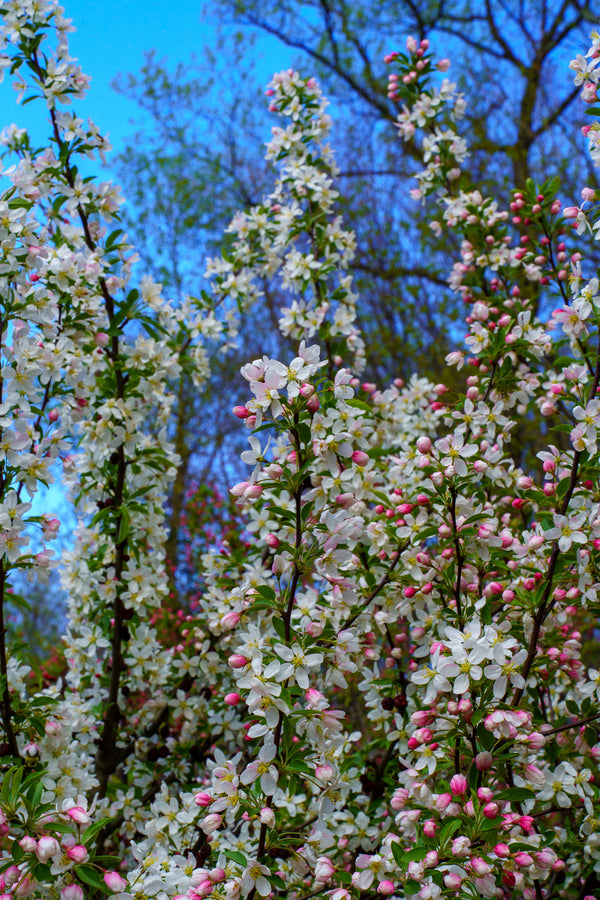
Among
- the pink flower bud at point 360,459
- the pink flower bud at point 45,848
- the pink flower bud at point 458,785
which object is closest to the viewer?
the pink flower bud at point 45,848

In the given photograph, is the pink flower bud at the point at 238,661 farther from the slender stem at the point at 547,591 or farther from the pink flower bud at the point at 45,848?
the slender stem at the point at 547,591

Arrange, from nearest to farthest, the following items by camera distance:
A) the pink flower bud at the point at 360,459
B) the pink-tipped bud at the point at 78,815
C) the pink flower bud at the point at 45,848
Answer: the pink flower bud at the point at 45,848 < the pink-tipped bud at the point at 78,815 < the pink flower bud at the point at 360,459

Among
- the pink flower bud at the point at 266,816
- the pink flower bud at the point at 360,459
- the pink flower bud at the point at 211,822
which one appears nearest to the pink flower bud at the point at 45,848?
the pink flower bud at the point at 211,822

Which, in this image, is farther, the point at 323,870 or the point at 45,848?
the point at 323,870

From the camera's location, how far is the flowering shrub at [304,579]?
185cm

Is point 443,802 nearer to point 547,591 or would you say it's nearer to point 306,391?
point 547,591

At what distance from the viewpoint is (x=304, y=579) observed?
2.98m

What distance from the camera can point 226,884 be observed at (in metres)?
1.83

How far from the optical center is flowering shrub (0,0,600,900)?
1.85 metres

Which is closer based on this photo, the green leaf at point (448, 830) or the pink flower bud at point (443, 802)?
the green leaf at point (448, 830)

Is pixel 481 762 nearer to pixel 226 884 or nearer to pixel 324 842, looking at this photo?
pixel 324 842

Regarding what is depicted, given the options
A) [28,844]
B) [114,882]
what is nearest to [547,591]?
[114,882]

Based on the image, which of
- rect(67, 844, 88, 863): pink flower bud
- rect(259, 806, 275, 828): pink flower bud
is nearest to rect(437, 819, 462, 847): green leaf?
rect(259, 806, 275, 828): pink flower bud

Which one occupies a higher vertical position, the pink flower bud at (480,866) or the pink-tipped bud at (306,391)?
the pink-tipped bud at (306,391)
